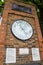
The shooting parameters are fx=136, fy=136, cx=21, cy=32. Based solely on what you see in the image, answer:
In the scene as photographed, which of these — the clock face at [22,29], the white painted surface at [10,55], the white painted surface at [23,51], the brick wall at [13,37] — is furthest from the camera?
the clock face at [22,29]

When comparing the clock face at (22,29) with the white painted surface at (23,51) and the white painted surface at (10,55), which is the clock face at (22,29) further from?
the white painted surface at (10,55)

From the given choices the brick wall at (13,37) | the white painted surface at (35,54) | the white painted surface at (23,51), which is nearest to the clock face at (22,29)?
the brick wall at (13,37)

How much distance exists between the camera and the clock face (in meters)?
4.39

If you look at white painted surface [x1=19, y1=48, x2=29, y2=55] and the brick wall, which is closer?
the brick wall

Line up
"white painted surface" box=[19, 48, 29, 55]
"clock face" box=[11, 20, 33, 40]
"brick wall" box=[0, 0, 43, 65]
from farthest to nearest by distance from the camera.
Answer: "clock face" box=[11, 20, 33, 40] → "white painted surface" box=[19, 48, 29, 55] → "brick wall" box=[0, 0, 43, 65]

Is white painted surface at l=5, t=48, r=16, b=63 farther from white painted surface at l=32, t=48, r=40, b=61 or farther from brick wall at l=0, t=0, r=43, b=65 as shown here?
white painted surface at l=32, t=48, r=40, b=61

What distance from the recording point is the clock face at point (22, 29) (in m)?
4.39

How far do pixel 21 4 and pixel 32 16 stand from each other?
596 mm

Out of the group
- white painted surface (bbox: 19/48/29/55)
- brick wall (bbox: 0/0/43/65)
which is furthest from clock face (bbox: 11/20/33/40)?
white painted surface (bbox: 19/48/29/55)

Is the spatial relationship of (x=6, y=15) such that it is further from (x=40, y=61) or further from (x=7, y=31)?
(x=40, y=61)

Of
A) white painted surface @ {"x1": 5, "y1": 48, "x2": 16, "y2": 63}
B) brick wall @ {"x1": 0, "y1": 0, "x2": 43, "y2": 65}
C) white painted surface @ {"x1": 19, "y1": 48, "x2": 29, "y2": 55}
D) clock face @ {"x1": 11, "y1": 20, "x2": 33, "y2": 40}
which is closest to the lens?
white painted surface @ {"x1": 5, "y1": 48, "x2": 16, "y2": 63}

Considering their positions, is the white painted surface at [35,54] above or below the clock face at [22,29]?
below

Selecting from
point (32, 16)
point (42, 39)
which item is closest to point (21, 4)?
point (32, 16)

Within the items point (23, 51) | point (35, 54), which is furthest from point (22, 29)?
point (35, 54)
